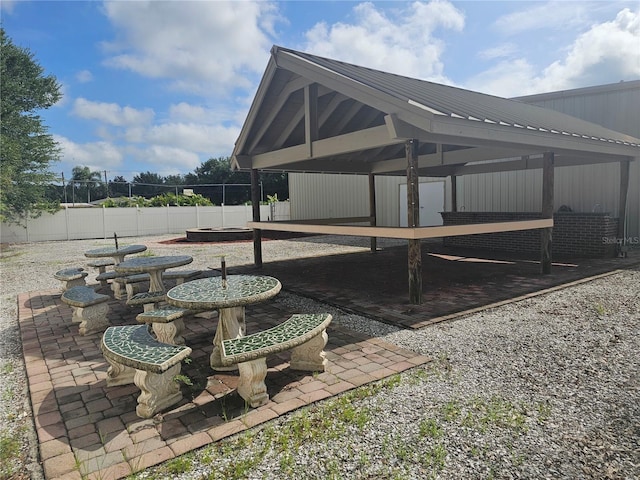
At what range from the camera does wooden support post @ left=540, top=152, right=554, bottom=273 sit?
6.86m

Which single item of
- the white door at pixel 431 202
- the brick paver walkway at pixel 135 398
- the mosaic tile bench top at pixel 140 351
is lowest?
the brick paver walkway at pixel 135 398

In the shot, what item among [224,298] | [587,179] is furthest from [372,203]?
[224,298]

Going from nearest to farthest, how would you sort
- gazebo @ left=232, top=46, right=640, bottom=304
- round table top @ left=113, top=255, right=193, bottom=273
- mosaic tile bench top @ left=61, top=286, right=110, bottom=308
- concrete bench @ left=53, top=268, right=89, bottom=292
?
1. mosaic tile bench top @ left=61, top=286, right=110, bottom=308
2. gazebo @ left=232, top=46, right=640, bottom=304
3. round table top @ left=113, top=255, right=193, bottom=273
4. concrete bench @ left=53, top=268, right=89, bottom=292

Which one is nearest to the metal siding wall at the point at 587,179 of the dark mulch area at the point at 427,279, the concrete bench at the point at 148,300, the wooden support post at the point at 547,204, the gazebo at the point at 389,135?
the gazebo at the point at 389,135

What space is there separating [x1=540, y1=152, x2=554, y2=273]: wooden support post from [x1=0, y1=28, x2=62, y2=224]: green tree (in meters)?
17.6

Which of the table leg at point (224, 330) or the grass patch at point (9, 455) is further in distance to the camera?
the table leg at point (224, 330)

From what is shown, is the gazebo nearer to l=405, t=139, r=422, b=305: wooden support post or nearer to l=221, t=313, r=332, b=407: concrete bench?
l=405, t=139, r=422, b=305: wooden support post

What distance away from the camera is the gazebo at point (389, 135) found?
489 centimetres

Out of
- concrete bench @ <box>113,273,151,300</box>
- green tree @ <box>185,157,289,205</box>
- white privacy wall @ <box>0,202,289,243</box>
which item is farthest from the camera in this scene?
green tree @ <box>185,157,289,205</box>

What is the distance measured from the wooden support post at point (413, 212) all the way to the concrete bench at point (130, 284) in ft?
11.7

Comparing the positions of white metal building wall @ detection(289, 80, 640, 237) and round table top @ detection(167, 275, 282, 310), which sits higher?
white metal building wall @ detection(289, 80, 640, 237)

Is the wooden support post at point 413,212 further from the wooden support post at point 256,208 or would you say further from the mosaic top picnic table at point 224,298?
the wooden support post at point 256,208

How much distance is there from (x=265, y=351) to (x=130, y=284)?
3762 mm

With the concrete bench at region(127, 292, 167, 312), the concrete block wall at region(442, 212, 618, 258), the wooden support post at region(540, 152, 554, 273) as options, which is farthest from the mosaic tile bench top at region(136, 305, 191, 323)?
the concrete block wall at region(442, 212, 618, 258)
